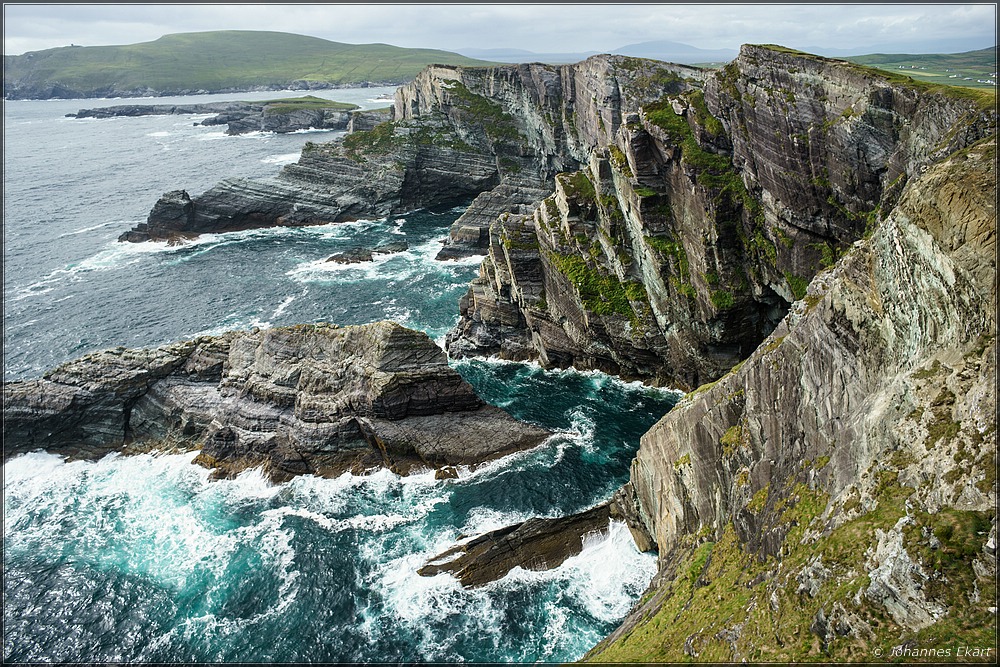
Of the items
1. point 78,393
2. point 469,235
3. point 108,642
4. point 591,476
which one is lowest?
point 108,642

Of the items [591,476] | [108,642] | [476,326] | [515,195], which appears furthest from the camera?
[515,195]

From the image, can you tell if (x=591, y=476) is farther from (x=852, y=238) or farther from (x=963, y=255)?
(x=963, y=255)

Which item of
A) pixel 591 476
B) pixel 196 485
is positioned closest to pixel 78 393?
pixel 196 485

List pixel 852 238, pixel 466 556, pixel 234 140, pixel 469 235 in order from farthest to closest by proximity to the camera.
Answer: pixel 234 140, pixel 469 235, pixel 852 238, pixel 466 556

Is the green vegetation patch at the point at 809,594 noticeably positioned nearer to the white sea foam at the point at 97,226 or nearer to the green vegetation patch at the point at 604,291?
the green vegetation patch at the point at 604,291

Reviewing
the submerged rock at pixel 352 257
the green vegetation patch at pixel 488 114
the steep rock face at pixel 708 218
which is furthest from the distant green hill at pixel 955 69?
the submerged rock at pixel 352 257
